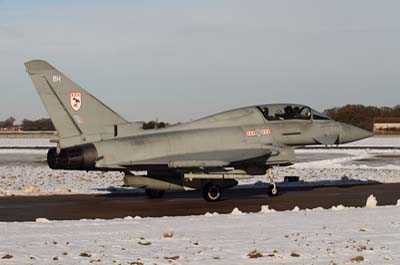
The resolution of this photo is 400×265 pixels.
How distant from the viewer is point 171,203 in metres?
19.3

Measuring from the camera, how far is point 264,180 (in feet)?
94.8

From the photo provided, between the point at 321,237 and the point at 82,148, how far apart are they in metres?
9.04

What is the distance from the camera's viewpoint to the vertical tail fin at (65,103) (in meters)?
18.9

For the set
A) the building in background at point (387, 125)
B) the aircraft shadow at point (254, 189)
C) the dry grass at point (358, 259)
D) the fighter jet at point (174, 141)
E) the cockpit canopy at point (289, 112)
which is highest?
the building in background at point (387, 125)

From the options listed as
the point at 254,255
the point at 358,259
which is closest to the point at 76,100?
the point at 254,255

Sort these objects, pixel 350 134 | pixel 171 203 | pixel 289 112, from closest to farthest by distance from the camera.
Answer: pixel 171 203, pixel 289 112, pixel 350 134

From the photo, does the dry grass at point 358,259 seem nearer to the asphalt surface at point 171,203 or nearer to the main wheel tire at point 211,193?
the asphalt surface at point 171,203

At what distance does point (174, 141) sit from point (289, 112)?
441cm

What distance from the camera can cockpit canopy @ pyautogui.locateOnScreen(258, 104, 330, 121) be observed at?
21547 mm

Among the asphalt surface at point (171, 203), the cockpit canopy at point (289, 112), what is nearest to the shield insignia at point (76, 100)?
the asphalt surface at point (171, 203)

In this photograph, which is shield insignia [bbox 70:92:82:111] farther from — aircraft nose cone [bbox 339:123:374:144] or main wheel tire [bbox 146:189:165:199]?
aircraft nose cone [bbox 339:123:374:144]

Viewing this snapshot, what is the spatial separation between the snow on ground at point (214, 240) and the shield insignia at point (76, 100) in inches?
220

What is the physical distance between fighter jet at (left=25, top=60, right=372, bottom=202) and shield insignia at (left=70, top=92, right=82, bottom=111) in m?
0.03

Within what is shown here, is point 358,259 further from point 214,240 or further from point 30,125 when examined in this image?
point 30,125
